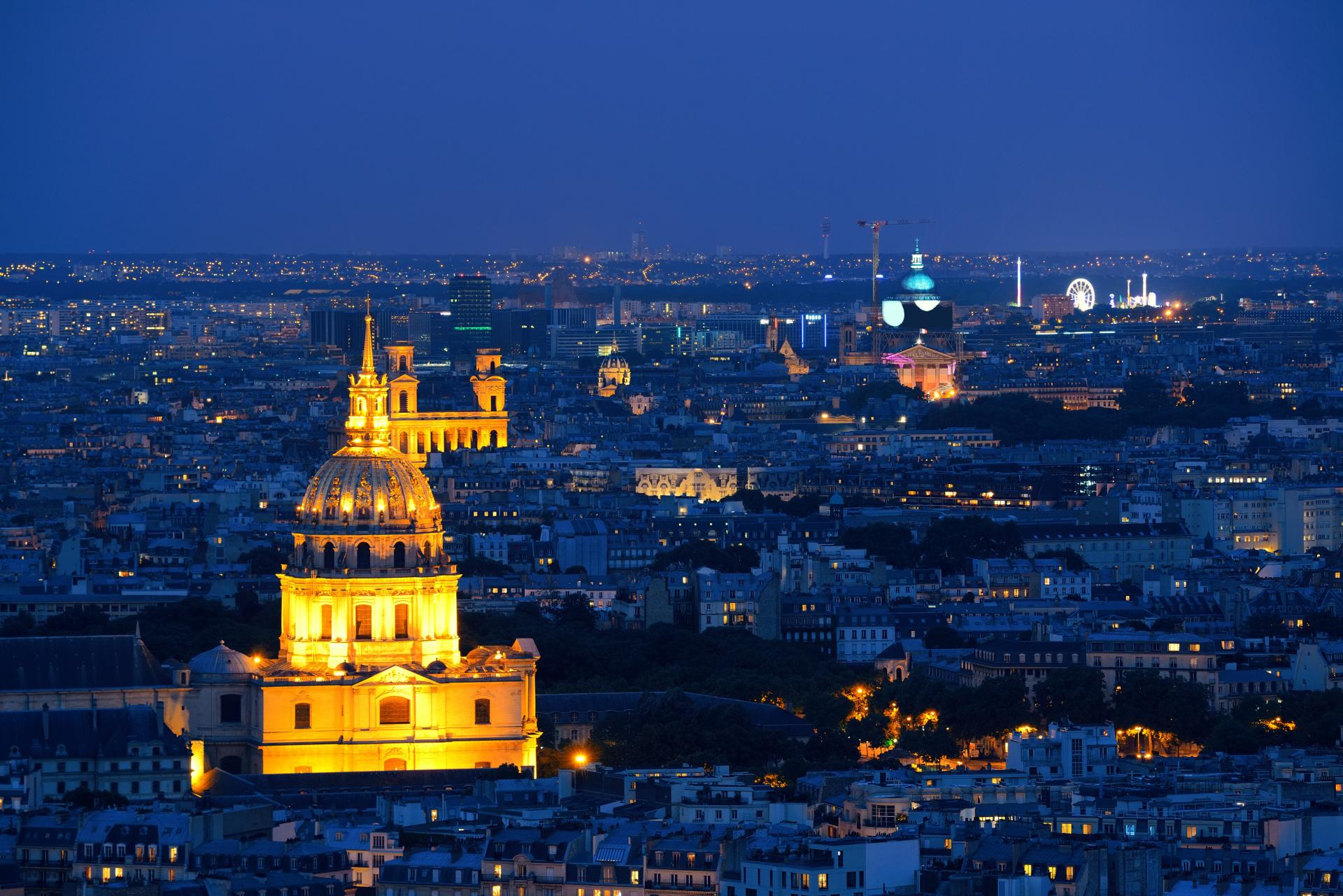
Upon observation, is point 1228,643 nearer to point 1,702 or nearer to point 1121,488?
point 1,702

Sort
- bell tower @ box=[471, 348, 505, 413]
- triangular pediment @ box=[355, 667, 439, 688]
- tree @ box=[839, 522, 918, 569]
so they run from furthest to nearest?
bell tower @ box=[471, 348, 505, 413] < tree @ box=[839, 522, 918, 569] < triangular pediment @ box=[355, 667, 439, 688]

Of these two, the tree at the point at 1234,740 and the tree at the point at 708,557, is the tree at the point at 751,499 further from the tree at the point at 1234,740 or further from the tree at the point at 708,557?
the tree at the point at 1234,740

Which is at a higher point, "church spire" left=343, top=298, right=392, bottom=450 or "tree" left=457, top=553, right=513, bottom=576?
"church spire" left=343, top=298, right=392, bottom=450

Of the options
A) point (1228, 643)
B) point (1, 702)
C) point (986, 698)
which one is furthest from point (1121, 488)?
point (1, 702)

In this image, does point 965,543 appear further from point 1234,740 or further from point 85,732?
point 85,732

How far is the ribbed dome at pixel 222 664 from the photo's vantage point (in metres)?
74.1

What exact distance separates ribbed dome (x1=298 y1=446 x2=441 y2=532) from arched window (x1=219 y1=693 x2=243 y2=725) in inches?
114

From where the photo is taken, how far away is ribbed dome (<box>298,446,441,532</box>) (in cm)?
7538

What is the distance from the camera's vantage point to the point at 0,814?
6138cm

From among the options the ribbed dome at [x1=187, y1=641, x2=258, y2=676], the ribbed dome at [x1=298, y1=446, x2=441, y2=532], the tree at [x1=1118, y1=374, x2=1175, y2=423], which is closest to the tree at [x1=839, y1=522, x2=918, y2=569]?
the ribbed dome at [x1=298, y1=446, x2=441, y2=532]

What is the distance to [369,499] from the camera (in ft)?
248

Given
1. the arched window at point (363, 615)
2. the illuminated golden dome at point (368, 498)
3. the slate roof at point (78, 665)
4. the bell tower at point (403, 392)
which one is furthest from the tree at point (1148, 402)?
the slate roof at point (78, 665)

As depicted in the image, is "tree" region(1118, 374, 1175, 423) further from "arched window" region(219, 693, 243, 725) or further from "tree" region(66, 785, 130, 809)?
"tree" region(66, 785, 130, 809)

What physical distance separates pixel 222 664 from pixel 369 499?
10.9 ft
